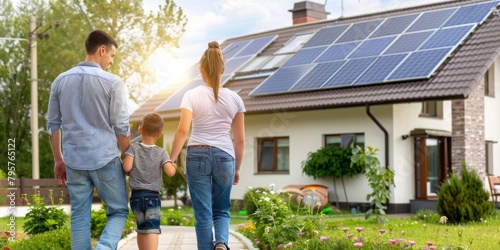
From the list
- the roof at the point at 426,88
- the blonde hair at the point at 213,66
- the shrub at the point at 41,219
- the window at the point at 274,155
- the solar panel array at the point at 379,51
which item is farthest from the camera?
the window at the point at 274,155

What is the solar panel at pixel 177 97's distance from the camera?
21.5m

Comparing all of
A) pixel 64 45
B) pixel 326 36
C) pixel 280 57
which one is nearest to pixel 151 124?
pixel 326 36

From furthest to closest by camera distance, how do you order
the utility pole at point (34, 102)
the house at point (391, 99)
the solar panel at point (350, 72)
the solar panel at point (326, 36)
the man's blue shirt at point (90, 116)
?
the solar panel at point (326, 36)
the utility pole at point (34, 102)
the solar panel at point (350, 72)
the house at point (391, 99)
the man's blue shirt at point (90, 116)

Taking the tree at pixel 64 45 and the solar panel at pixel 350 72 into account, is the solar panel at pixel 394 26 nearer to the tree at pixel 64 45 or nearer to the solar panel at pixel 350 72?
the solar panel at pixel 350 72

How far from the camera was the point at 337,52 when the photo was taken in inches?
757

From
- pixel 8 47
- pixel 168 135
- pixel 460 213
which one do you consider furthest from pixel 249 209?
pixel 8 47

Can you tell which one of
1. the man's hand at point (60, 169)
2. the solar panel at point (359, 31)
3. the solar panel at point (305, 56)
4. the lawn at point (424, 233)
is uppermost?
the solar panel at point (359, 31)

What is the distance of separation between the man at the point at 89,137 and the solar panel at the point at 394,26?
14358 millimetres

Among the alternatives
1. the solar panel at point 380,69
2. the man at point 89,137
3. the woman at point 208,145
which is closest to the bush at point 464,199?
the solar panel at point 380,69

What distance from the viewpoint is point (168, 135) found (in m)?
22.9

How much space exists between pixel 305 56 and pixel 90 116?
14966 millimetres

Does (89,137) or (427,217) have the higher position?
(89,137)

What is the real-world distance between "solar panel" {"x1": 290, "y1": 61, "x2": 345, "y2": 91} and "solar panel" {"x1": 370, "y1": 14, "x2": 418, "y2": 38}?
1324mm

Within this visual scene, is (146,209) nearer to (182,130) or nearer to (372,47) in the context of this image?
(182,130)
